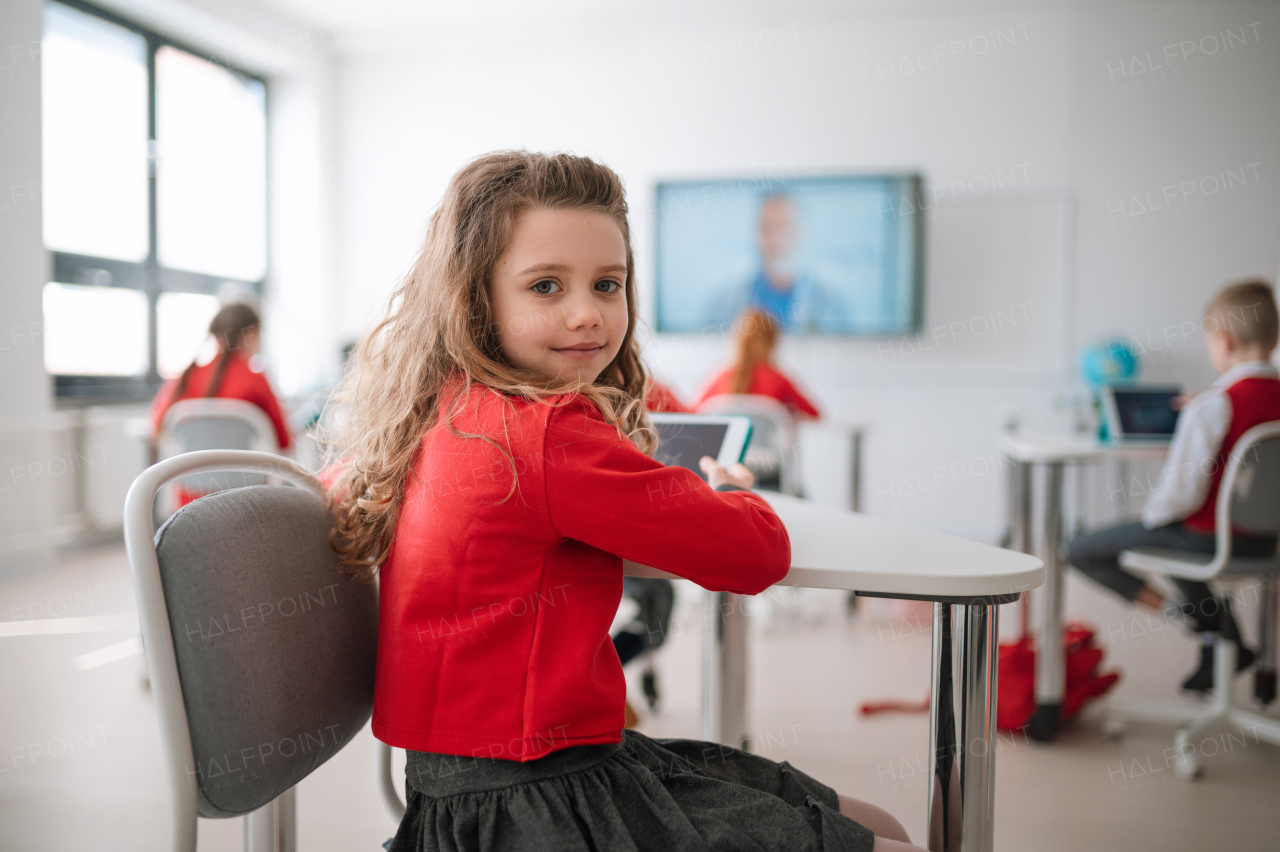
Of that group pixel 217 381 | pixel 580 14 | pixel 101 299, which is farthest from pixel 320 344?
pixel 217 381

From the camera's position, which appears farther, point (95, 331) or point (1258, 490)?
point (95, 331)

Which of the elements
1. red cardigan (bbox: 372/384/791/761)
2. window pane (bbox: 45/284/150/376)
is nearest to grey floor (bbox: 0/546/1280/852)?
red cardigan (bbox: 372/384/791/761)

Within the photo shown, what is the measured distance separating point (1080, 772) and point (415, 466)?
1729 millimetres

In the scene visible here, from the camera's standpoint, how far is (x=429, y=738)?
0.76m

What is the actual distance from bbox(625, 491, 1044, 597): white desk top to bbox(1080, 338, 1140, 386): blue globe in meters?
3.77

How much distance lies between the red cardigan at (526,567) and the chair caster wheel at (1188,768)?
1634mm

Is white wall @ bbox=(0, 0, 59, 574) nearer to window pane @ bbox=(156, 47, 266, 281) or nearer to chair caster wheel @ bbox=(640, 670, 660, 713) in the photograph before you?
window pane @ bbox=(156, 47, 266, 281)

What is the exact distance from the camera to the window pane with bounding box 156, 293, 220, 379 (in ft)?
15.3

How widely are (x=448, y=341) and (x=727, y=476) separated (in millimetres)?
357

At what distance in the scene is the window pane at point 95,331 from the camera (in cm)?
402

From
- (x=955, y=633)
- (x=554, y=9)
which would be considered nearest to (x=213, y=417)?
(x=955, y=633)

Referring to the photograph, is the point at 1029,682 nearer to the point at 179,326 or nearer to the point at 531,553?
the point at 531,553

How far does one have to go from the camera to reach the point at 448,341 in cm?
86

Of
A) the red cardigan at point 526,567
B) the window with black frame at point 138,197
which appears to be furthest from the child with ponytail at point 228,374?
the red cardigan at point 526,567
